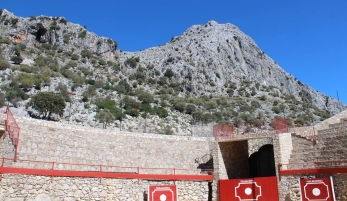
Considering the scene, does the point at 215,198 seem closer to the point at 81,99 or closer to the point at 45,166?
the point at 45,166

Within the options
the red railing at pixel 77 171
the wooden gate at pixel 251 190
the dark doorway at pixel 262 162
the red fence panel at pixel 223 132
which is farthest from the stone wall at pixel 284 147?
the red railing at pixel 77 171

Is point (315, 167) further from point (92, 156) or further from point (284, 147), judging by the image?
point (92, 156)

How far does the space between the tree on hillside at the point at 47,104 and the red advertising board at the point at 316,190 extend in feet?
80.5

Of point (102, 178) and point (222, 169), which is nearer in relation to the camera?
point (102, 178)

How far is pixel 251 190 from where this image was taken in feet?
61.0

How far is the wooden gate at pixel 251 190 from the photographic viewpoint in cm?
1823

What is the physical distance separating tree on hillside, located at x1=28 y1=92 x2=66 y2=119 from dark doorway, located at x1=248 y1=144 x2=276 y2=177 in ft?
65.3

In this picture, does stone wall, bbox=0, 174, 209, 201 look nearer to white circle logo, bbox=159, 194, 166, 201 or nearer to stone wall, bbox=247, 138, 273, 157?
white circle logo, bbox=159, 194, 166, 201

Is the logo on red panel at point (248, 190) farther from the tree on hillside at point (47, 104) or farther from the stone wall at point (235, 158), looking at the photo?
the tree on hillside at point (47, 104)

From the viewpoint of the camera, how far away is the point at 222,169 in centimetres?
2078

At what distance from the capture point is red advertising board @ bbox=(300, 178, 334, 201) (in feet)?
54.1

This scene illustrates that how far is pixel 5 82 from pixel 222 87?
38.3 m

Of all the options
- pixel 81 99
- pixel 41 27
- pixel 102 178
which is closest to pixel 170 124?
pixel 81 99

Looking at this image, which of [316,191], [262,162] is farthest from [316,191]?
[262,162]
